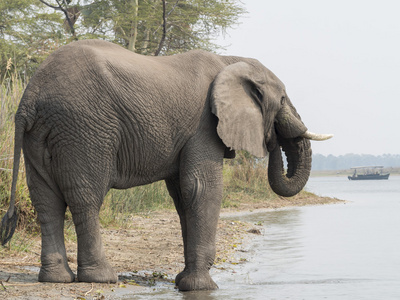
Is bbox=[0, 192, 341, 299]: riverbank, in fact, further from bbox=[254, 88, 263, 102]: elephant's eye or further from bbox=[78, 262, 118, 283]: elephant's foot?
bbox=[254, 88, 263, 102]: elephant's eye

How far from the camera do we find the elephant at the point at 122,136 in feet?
18.9

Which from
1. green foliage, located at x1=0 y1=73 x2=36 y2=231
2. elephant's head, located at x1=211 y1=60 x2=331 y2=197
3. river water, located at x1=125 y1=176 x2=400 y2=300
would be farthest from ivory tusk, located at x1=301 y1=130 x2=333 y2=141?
green foliage, located at x1=0 y1=73 x2=36 y2=231

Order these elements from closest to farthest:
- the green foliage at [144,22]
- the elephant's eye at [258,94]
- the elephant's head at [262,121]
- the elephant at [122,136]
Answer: the elephant at [122,136] < the elephant's head at [262,121] < the elephant's eye at [258,94] < the green foliage at [144,22]

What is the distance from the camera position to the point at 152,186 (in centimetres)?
1458

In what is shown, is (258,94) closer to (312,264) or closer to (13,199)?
(13,199)

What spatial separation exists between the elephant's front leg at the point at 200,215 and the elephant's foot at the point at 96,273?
755 mm

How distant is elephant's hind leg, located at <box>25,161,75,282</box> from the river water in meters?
Answer: 0.79

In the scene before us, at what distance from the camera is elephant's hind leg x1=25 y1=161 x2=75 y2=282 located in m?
5.92

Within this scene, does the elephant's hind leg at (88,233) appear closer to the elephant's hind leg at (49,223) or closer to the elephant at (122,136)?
the elephant at (122,136)

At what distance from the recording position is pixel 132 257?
8250 millimetres

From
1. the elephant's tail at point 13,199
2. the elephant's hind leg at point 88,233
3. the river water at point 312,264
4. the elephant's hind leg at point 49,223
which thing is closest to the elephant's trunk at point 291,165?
the river water at point 312,264

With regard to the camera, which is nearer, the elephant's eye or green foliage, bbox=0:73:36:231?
the elephant's eye

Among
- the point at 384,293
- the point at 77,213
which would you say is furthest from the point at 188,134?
the point at 384,293

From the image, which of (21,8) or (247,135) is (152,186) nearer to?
(247,135)
